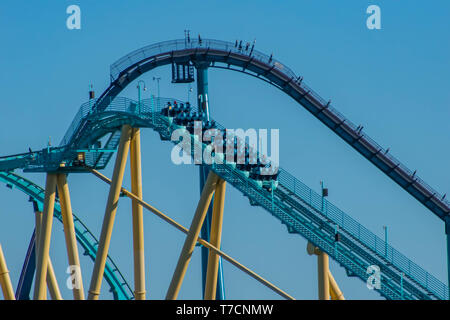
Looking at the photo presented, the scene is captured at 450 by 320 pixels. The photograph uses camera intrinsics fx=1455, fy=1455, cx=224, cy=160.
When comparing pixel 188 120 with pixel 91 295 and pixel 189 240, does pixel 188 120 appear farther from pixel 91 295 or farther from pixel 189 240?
pixel 91 295

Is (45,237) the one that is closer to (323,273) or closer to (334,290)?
(334,290)

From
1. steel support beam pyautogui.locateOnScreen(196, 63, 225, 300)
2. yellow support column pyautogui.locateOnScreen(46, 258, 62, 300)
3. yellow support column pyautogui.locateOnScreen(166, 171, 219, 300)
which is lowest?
yellow support column pyautogui.locateOnScreen(166, 171, 219, 300)

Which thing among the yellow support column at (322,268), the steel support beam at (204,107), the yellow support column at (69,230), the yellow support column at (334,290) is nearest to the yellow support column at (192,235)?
the yellow support column at (322,268)

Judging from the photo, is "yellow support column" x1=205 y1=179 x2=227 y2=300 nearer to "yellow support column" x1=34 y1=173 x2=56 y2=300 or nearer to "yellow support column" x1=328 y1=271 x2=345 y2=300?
"yellow support column" x1=328 y1=271 x2=345 y2=300

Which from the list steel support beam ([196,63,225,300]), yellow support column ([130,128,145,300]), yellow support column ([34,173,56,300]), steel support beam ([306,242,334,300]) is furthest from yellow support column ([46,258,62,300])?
steel support beam ([306,242,334,300])

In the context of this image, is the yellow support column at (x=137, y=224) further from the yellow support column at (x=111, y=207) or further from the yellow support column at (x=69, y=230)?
the yellow support column at (x=69, y=230)
